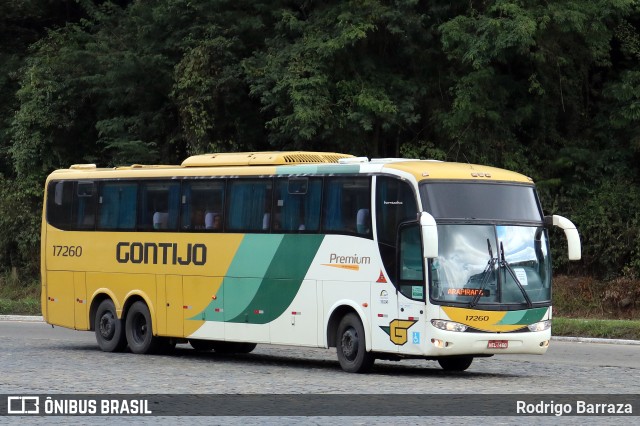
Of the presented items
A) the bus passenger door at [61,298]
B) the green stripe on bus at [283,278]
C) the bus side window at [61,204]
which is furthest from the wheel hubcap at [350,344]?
the bus side window at [61,204]

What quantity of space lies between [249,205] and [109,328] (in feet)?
14.8

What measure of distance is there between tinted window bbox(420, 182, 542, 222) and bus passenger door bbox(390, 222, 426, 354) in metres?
0.52

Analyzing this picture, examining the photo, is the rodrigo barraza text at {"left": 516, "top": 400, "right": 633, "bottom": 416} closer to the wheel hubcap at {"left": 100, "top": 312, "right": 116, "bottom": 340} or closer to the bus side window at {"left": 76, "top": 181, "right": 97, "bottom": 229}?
the wheel hubcap at {"left": 100, "top": 312, "right": 116, "bottom": 340}

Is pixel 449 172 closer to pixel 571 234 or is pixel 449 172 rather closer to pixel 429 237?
pixel 429 237

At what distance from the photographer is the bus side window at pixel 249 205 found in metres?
22.8

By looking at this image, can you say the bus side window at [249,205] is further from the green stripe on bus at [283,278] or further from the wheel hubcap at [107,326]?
the wheel hubcap at [107,326]

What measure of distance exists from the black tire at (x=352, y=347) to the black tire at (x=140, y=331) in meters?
5.11

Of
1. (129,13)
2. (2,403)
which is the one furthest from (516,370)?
(129,13)

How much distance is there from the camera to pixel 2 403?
15.4 metres

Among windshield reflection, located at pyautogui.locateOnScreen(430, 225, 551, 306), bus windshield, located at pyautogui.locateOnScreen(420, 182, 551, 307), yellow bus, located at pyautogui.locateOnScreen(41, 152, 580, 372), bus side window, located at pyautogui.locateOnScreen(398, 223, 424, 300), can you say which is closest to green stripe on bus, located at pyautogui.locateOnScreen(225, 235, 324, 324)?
yellow bus, located at pyautogui.locateOnScreen(41, 152, 580, 372)

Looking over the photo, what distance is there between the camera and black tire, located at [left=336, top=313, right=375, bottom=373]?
20297 mm

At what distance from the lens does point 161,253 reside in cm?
2467

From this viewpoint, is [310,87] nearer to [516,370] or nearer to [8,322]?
[8,322]

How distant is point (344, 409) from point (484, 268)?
550cm
